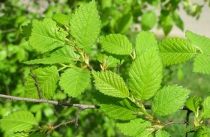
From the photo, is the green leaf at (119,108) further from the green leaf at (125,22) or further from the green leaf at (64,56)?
the green leaf at (125,22)

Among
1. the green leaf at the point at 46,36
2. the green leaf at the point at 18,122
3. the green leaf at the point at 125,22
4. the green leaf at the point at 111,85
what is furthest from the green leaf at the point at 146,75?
the green leaf at the point at 125,22

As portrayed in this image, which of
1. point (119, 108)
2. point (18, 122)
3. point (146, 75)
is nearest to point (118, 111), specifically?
point (119, 108)

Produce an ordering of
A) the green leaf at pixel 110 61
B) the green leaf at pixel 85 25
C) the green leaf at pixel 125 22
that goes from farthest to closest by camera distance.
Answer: the green leaf at pixel 125 22 < the green leaf at pixel 110 61 < the green leaf at pixel 85 25

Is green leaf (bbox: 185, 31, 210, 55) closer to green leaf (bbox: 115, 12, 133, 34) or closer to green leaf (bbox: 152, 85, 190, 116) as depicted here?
green leaf (bbox: 152, 85, 190, 116)

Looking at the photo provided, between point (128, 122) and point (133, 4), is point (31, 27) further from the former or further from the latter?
point (133, 4)

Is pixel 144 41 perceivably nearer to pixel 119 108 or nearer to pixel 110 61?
pixel 110 61

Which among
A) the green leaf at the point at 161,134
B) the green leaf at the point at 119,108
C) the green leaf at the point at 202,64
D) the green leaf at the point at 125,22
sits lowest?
the green leaf at the point at 161,134
